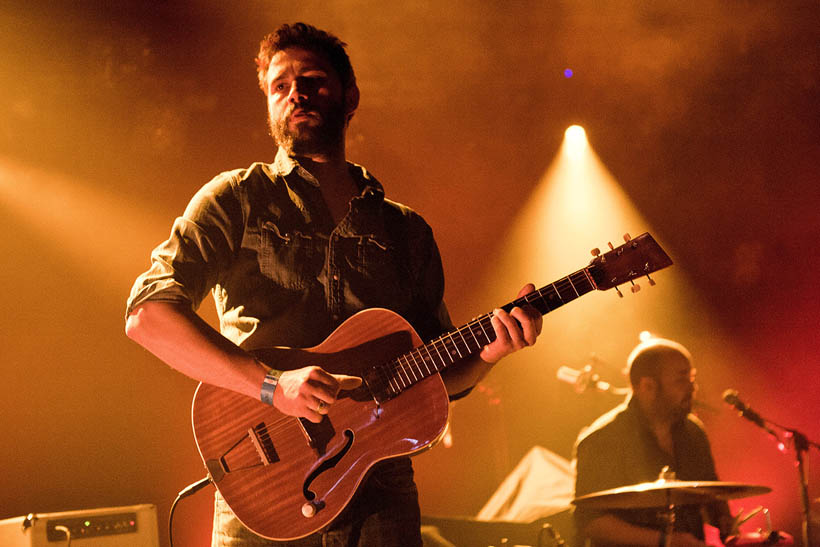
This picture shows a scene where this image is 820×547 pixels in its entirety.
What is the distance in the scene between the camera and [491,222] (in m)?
6.89

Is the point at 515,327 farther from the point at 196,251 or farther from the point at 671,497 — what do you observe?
the point at 671,497

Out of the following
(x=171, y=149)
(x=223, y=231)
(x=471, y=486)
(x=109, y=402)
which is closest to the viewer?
(x=223, y=231)

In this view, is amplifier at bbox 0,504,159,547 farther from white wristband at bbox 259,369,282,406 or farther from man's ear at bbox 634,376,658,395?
man's ear at bbox 634,376,658,395

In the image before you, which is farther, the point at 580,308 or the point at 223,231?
the point at 580,308

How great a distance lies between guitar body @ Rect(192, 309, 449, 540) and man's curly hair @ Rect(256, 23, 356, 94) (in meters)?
1.14

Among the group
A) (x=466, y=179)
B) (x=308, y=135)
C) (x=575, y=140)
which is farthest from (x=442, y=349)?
(x=575, y=140)

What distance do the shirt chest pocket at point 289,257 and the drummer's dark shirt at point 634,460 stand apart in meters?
2.80

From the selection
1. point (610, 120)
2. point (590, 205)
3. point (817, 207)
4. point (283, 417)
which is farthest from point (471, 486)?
point (283, 417)

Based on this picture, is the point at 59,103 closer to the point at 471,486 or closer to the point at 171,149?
the point at 171,149

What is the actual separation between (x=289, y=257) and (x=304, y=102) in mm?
613

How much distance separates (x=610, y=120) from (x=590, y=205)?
828 mm

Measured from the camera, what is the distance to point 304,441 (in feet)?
6.59

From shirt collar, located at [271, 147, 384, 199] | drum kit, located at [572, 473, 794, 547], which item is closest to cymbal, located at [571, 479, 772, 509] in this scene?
drum kit, located at [572, 473, 794, 547]

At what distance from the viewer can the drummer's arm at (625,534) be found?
4059mm
